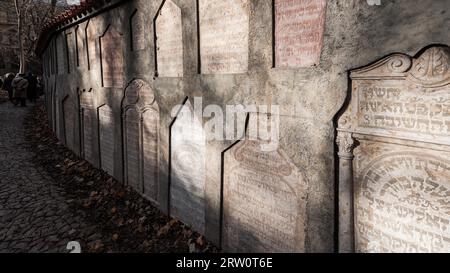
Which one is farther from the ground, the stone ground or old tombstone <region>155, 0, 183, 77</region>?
old tombstone <region>155, 0, 183, 77</region>

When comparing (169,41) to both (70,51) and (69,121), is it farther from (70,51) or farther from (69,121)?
(69,121)

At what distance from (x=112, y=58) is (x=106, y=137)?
1723 mm

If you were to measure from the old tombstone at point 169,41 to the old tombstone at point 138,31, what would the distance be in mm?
464

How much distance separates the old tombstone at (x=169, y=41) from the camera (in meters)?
4.79

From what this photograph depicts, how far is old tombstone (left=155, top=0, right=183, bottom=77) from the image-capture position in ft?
15.7

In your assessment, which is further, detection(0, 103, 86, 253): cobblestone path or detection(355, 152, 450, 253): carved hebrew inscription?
detection(0, 103, 86, 253): cobblestone path

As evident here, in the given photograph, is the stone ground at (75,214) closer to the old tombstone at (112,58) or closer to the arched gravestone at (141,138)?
the arched gravestone at (141,138)

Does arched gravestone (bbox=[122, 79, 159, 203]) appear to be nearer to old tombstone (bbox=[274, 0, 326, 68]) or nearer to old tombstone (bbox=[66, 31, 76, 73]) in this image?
old tombstone (bbox=[274, 0, 326, 68])

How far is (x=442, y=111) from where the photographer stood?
2193 millimetres

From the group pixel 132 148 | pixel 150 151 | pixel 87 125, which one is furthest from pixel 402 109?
pixel 87 125

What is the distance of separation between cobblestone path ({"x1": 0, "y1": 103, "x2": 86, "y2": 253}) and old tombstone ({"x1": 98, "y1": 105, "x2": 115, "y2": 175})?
110 cm

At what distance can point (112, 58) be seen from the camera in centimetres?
677

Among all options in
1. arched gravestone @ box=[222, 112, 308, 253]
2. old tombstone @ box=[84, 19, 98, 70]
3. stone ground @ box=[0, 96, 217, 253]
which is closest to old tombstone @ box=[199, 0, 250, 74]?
arched gravestone @ box=[222, 112, 308, 253]

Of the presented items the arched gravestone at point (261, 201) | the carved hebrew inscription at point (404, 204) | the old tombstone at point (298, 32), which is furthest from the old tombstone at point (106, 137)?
the carved hebrew inscription at point (404, 204)
